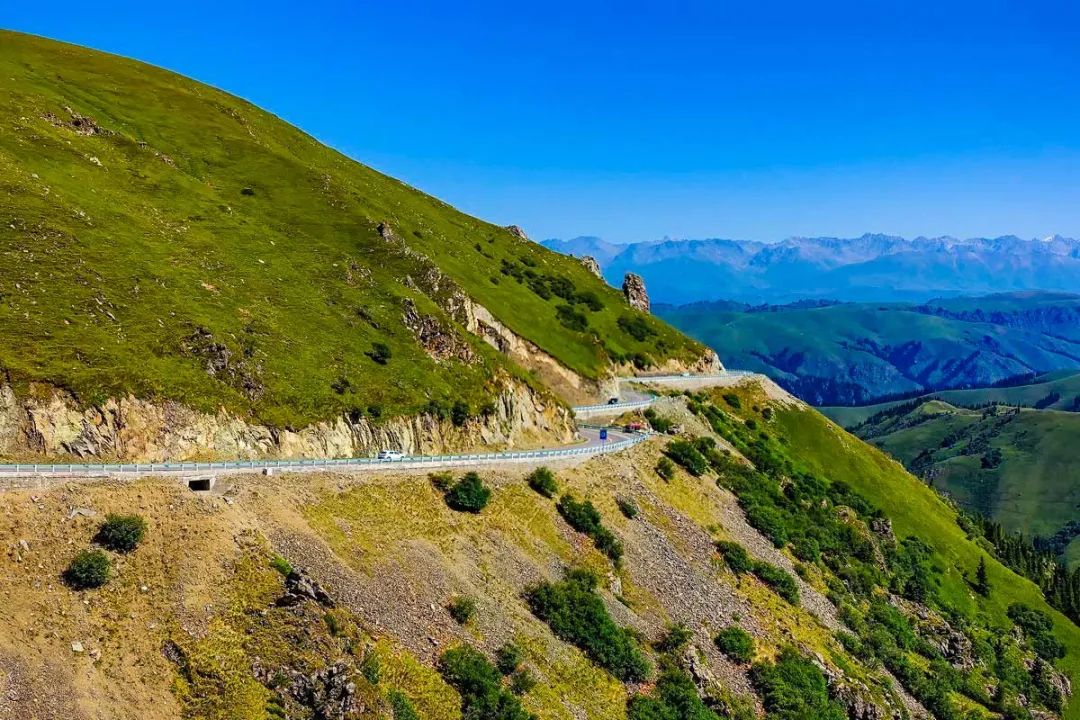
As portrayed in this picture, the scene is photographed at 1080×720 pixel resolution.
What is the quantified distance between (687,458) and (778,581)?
62.5 feet

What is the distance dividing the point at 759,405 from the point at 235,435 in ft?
343

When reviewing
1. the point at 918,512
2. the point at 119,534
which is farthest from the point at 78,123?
the point at 918,512

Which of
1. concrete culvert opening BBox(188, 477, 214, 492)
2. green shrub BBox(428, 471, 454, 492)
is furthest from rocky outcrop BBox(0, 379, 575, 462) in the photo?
green shrub BBox(428, 471, 454, 492)

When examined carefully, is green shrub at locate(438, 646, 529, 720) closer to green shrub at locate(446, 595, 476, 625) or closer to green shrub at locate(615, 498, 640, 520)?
green shrub at locate(446, 595, 476, 625)

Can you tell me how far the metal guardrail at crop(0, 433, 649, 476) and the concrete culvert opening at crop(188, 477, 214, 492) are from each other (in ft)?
2.06

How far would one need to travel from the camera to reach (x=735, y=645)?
7212cm

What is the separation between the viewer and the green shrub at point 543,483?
245 feet

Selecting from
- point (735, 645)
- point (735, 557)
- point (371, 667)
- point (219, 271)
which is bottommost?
point (735, 645)

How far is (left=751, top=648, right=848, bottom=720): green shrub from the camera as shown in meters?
68.1

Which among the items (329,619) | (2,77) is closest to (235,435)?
(329,619)

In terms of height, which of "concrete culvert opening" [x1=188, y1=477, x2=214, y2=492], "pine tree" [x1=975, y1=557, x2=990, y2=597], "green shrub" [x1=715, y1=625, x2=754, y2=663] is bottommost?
"pine tree" [x1=975, y1=557, x2=990, y2=597]

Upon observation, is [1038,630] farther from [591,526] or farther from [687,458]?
[591,526]

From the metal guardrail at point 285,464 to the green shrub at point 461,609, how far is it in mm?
13607

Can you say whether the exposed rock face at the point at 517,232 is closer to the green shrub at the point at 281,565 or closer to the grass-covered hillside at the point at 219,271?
the grass-covered hillside at the point at 219,271
